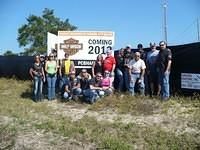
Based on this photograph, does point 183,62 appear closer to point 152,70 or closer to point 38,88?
point 152,70

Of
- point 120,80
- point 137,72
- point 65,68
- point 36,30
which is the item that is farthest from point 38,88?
point 36,30

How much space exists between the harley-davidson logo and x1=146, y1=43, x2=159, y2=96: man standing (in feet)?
10.7

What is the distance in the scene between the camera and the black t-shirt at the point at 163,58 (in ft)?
44.3

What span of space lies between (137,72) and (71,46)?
343 centimetres

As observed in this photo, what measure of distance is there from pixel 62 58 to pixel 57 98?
186 cm

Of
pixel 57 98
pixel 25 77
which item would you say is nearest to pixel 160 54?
pixel 57 98

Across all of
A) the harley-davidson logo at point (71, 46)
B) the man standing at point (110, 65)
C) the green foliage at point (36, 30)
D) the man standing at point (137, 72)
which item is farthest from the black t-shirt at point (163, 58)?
the green foliage at point (36, 30)

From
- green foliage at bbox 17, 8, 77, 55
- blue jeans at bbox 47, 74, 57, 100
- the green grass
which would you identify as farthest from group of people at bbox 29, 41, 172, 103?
green foliage at bbox 17, 8, 77, 55

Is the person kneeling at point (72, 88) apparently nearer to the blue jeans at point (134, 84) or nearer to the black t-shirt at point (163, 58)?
the blue jeans at point (134, 84)

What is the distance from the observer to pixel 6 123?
12.5m

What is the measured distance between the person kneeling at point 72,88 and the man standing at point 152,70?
221cm

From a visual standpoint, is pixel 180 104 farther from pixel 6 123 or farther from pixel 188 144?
pixel 6 123

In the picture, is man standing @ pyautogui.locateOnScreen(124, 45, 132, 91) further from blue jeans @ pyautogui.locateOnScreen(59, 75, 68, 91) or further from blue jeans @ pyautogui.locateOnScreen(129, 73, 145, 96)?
blue jeans @ pyautogui.locateOnScreen(59, 75, 68, 91)

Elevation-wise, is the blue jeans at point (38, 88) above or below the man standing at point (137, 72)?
below
